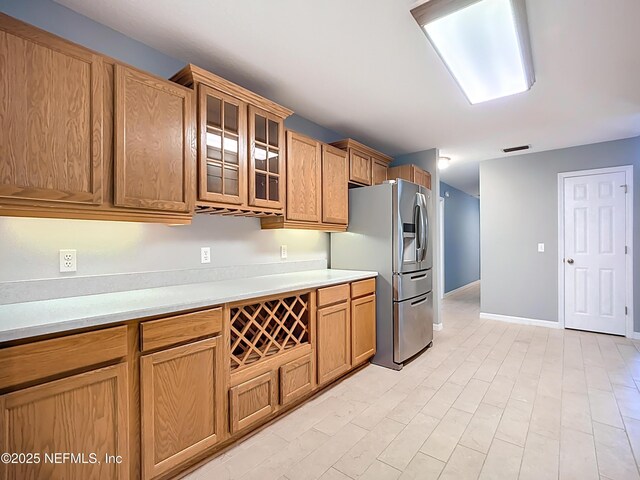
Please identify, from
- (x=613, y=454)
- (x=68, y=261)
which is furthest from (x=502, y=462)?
(x=68, y=261)

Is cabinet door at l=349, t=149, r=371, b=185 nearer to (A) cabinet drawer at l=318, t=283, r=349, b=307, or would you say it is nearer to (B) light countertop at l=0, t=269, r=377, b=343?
(A) cabinet drawer at l=318, t=283, r=349, b=307

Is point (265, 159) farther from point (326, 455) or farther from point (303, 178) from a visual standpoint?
point (326, 455)

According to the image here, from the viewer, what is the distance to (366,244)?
313 centimetres

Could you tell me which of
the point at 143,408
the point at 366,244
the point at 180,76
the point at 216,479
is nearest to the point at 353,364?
the point at 366,244

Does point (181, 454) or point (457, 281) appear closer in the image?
point (181, 454)

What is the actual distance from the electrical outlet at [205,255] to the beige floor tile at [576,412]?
2.67m

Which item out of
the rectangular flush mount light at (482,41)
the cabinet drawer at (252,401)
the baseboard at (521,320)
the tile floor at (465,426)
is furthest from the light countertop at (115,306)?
the baseboard at (521,320)

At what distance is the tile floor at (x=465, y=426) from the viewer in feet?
5.40

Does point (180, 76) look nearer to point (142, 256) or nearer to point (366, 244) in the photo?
point (142, 256)

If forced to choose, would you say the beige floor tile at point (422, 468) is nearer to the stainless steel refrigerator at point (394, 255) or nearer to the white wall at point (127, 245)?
the stainless steel refrigerator at point (394, 255)

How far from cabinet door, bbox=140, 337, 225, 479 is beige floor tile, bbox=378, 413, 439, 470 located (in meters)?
0.97

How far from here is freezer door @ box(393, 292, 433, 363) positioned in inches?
115

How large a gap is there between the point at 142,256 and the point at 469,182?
6599 mm

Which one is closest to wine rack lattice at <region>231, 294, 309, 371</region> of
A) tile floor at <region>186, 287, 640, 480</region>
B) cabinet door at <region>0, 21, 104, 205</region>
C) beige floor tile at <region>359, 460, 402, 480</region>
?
tile floor at <region>186, 287, 640, 480</region>
